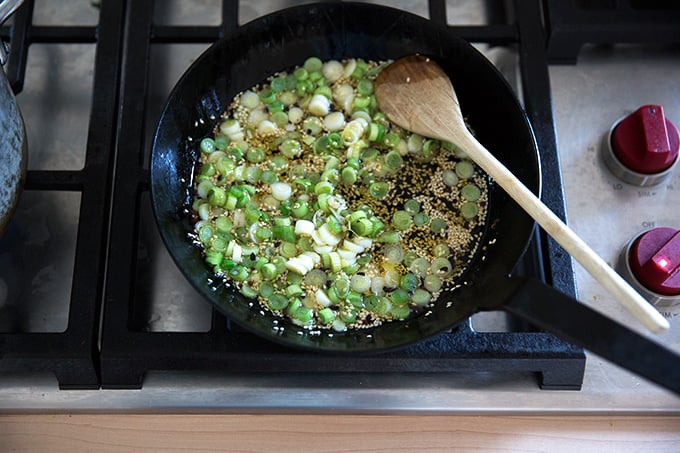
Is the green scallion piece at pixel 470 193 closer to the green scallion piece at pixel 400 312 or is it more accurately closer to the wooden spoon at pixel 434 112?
the wooden spoon at pixel 434 112

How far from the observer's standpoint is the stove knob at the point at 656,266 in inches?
32.9

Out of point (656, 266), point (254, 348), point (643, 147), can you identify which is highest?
point (643, 147)

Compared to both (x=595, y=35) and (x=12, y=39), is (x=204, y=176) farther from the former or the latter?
(x=595, y=35)

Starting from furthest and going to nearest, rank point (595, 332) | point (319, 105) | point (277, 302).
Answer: point (319, 105)
point (277, 302)
point (595, 332)

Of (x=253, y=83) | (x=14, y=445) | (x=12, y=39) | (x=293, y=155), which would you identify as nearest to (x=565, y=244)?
(x=293, y=155)

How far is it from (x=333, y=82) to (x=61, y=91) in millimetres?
373

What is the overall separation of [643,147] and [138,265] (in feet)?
2.01

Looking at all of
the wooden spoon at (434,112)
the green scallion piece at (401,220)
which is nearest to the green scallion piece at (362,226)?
the green scallion piece at (401,220)

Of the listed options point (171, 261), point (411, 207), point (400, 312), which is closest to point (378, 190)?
point (411, 207)

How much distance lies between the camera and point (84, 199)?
2.93 feet

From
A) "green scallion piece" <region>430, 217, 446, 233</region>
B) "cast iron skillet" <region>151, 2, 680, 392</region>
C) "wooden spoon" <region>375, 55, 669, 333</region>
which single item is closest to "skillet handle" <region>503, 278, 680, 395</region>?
"cast iron skillet" <region>151, 2, 680, 392</region>

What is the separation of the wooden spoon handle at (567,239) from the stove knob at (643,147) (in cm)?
17

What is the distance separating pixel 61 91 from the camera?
1.05 metres

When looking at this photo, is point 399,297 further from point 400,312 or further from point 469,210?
point 469,210
